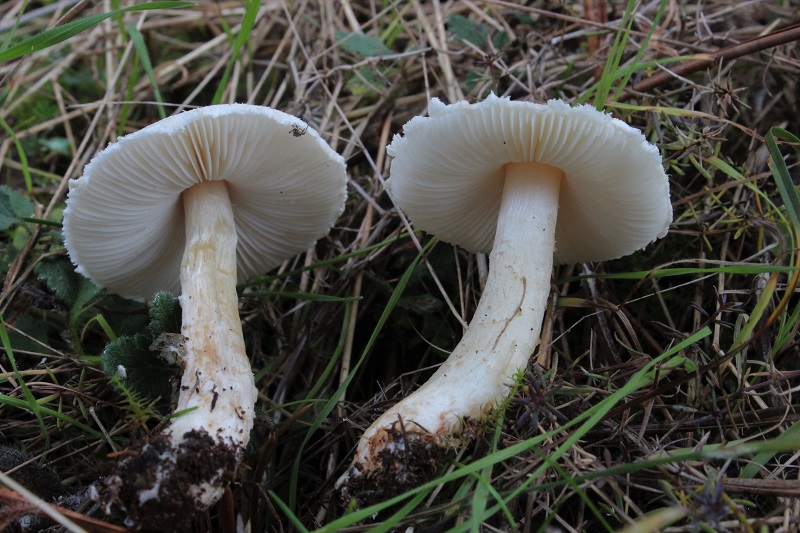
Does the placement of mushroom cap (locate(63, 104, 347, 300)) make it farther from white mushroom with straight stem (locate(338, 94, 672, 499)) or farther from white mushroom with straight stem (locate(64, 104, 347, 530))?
white mushroom with straight stem (locate(338, 94, 672, 499))

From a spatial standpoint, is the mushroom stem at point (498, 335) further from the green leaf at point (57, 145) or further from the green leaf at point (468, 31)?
the green leaf at point (57, 145)

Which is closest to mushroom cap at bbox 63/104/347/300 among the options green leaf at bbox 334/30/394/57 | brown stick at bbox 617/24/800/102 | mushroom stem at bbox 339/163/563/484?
mushroom stem at bbox 339/163/563/484

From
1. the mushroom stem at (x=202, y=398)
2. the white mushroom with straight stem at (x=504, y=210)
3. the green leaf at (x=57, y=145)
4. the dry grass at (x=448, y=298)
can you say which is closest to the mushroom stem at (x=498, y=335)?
the white mushroom with straight stem at (x=504, y=210)

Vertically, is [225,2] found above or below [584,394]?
above

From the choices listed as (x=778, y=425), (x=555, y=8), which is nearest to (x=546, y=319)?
(x=778, y=425)

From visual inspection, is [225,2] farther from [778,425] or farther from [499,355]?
[778,425]

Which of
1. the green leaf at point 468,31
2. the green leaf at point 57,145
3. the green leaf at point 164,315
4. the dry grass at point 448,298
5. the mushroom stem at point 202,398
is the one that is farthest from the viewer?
the green leaf at point 57,145

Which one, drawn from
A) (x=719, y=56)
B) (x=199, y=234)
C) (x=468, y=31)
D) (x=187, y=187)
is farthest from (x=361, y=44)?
(x=719, y=56)
